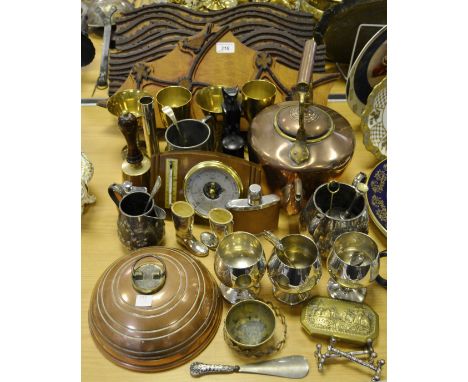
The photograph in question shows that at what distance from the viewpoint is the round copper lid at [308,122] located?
55.4 inches

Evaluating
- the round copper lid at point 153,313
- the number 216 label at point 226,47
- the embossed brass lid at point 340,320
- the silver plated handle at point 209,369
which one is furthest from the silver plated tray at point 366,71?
the silver plated handle at point 209,369

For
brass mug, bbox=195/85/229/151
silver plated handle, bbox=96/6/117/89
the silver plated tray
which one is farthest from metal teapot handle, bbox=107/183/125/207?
the silver plated tray

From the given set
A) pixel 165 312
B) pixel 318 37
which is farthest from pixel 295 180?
pixel 318 37

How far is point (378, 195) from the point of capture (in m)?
1.54

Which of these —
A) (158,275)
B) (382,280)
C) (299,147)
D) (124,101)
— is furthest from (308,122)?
(124,101)

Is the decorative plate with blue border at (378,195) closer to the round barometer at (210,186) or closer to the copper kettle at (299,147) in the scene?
the copper kettle at (299,147)

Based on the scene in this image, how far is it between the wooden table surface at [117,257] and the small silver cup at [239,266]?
5cm

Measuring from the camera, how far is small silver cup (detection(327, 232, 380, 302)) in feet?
4.02

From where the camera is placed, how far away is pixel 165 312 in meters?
1.17

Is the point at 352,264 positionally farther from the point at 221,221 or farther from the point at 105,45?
the point at 105,45

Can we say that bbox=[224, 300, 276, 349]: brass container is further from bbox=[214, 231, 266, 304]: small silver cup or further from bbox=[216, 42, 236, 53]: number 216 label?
bbox=[216, 42, 236, 53]: number 216 label

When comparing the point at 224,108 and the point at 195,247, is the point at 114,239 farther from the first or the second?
the point at 224,108

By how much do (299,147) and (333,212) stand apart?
0.76 feet

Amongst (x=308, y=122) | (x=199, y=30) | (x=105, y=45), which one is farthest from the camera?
(x=105, y=45)
